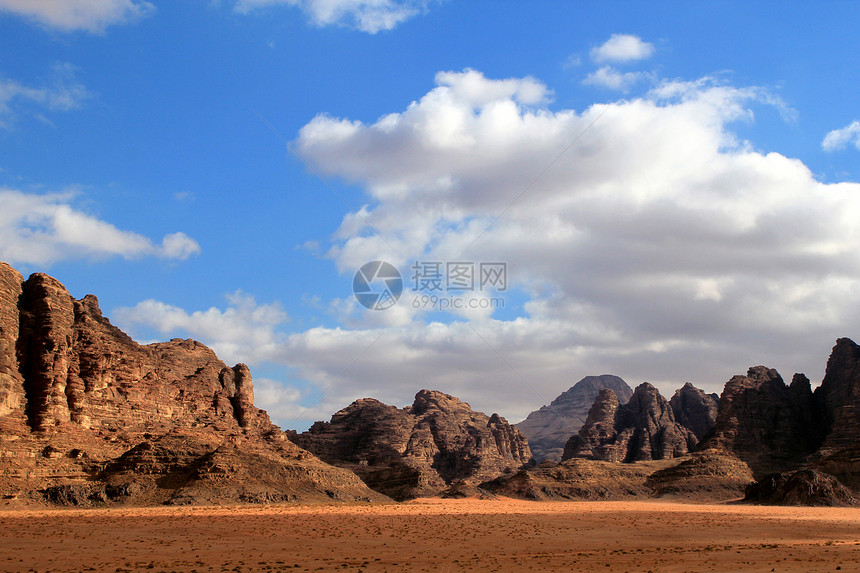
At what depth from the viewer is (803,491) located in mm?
94312

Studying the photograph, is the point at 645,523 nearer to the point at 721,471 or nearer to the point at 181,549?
the point at 181,549

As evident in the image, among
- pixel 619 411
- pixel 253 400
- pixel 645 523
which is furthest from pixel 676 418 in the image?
pixel 645 523

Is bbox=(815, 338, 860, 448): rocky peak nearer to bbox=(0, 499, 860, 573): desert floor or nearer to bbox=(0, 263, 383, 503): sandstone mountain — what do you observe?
bbox=(0, 499, 860, 573): desert floor

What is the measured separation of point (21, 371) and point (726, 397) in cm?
11716

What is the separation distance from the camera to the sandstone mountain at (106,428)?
71.6m

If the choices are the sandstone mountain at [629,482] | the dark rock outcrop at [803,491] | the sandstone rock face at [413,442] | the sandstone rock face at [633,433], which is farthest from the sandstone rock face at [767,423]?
the sandstone rock face at [413,442]

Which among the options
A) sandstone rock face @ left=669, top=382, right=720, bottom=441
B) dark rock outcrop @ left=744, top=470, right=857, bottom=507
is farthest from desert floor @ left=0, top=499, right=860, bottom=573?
sandstone rock face @ left=669, top=382, right=720, bottom=441

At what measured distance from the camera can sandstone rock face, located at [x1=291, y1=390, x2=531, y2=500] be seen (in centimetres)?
14262

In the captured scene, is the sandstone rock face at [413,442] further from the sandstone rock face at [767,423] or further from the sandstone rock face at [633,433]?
the sandstone rock face at [767,423]

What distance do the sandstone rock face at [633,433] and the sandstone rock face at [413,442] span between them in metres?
17.6

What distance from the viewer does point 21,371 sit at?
77.6 m

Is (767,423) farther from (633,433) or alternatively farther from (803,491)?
(803,491)

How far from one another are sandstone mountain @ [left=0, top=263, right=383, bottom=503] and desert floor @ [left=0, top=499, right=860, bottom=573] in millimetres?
7958

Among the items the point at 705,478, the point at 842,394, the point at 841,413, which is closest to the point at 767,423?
the point at 842,394
